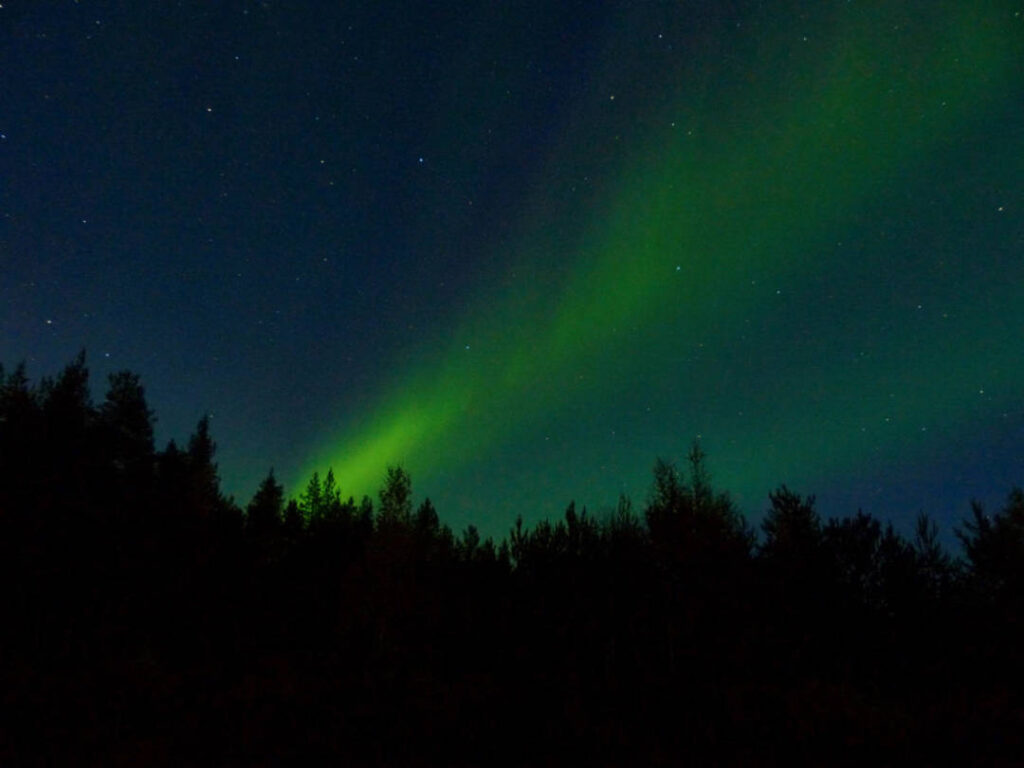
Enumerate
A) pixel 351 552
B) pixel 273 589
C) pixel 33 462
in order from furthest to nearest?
pixel 351 552 < pixel 273 589 < pixel 33 462

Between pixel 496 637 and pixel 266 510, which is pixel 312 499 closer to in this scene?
pixel 266 510

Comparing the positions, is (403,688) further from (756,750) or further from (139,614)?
(139,614)

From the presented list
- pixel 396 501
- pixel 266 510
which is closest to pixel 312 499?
pixel 266 510

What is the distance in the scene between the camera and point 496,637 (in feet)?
63.3

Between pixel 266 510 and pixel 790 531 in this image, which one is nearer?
pixel 790 531

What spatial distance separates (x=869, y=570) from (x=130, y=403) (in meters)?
38.8

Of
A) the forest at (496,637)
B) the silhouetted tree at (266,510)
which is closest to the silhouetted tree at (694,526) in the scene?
the forest at (496,637)

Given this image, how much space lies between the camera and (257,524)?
146ft

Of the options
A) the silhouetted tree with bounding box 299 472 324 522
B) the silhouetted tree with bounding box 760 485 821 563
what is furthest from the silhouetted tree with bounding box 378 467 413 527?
the silhouetted tree with bounding box 299 472 324 522

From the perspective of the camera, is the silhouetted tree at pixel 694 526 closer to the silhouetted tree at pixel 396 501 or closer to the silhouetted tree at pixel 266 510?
the silhouetted tree at pixel 396 501

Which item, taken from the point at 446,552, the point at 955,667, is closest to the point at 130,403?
the point at 446,552

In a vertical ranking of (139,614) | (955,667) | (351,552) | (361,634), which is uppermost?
(351,552)

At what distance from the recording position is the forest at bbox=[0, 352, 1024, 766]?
1102cm

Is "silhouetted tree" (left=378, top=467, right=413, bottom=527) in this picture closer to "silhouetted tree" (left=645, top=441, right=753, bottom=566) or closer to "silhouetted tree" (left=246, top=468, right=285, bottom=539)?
"silhouetted tree" (left=645, top=441, right=753, bottom=566)
